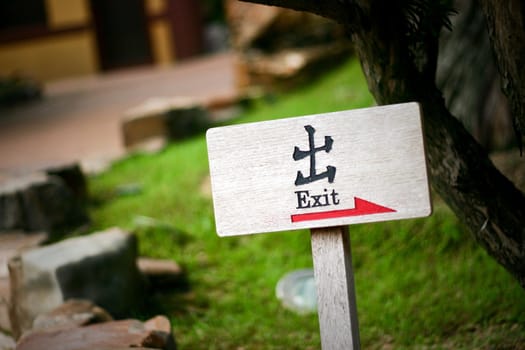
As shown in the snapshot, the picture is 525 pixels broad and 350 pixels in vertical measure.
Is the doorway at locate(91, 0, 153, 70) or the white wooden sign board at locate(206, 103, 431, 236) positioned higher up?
the doorway at locate(91, 0, 153, 70)

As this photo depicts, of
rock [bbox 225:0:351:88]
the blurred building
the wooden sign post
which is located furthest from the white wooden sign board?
the blurred building

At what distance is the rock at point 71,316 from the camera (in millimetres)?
2871

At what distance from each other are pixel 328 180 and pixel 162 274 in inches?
82.8

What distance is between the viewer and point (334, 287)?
2.17m

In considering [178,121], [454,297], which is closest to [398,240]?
[454,297]

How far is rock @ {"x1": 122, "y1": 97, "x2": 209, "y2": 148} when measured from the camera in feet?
24.0

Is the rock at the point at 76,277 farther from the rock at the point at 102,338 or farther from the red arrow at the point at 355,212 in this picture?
the red arrow at the point at 355,212

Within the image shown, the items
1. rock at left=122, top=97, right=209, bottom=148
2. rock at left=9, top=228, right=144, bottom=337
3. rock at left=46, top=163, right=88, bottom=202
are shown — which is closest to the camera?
rock at left=9, top=228, right=144, bottom=337

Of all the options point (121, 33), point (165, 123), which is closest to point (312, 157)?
point (165, 123)

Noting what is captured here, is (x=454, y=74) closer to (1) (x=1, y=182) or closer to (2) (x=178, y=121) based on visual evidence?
(1) (x=1, y=182)

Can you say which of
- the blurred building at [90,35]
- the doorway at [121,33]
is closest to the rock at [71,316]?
the blurred building at [90,35]

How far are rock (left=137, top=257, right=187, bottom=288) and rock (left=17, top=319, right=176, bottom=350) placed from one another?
46.6 inches

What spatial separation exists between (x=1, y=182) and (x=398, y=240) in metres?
2.59

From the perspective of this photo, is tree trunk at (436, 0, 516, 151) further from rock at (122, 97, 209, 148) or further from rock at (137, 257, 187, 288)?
rock at (122, 97, 209, 148)
